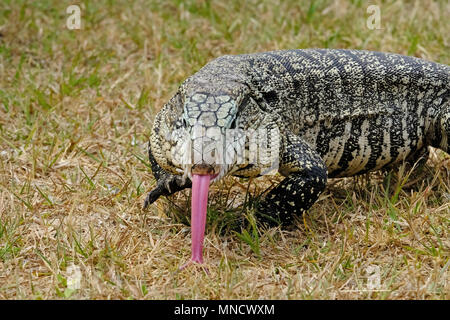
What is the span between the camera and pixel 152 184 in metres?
5.15

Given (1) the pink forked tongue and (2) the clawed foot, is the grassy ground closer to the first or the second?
(2) the clawed foot

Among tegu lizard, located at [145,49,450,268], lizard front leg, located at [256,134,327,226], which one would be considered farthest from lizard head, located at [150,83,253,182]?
lizard front leg, located at [256,134,327,226]

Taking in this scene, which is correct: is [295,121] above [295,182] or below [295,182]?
above

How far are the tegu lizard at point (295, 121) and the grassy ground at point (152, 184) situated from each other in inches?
10.3

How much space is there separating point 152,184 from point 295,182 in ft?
4.26

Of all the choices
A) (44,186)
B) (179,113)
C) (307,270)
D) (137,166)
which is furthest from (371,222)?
(44,186)

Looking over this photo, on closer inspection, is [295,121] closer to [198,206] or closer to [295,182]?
[295,182]

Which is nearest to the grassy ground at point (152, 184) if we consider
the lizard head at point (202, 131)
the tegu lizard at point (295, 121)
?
the tegu lizard at point (295, 121)

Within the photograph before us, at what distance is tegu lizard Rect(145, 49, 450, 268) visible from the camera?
12.5 feet

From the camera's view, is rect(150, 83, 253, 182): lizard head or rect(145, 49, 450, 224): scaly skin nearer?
rect(150, 83, 253, 182): lizard head

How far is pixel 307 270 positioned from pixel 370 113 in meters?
1.36

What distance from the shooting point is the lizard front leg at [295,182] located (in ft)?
14.2

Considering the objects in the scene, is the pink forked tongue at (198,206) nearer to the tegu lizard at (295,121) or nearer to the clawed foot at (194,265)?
the tegu lizard at (295,121)

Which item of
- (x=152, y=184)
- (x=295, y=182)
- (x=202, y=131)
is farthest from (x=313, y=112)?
(x=152, y=184)
